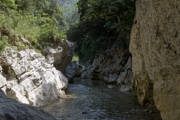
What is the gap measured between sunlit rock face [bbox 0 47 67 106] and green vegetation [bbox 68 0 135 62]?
703 centimetres

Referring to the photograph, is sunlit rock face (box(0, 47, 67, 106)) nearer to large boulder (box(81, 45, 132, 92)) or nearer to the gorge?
the gorge

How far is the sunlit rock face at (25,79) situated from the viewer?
678 cm

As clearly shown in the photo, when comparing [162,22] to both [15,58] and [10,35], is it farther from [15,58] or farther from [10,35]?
[10,35]

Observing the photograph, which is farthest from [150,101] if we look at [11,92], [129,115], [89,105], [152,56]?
[11,92]

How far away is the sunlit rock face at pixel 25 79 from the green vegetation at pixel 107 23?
7029 mm

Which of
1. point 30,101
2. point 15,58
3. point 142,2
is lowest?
point 30,101

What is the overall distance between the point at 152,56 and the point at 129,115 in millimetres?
2683

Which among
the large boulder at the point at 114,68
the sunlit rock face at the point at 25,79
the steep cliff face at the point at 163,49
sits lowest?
the large boulder at the point at 114,68

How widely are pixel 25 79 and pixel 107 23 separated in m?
10.6

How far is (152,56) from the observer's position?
554 centimetres

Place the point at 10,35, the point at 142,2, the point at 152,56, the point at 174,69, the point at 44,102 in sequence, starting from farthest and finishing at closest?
the point at 10,35 < the point at 44,102 < the point at 142,2 < the point at 152,56 < the point at 174,69

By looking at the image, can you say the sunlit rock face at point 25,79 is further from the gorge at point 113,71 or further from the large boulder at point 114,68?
the large boulder at point 114,68

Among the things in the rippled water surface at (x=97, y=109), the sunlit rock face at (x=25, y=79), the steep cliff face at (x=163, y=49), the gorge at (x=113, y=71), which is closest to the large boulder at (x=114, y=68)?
the gorge at (x=113, y=71)

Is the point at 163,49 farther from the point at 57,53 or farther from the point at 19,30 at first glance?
the point at 57,53
